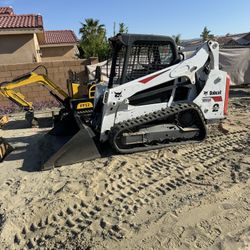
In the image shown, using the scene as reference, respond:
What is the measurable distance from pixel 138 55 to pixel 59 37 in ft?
70.8

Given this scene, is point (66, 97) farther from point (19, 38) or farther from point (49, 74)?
point (19, 38)

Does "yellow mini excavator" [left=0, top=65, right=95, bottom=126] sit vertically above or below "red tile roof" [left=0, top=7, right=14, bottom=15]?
below

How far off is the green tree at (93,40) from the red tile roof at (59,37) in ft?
3.82

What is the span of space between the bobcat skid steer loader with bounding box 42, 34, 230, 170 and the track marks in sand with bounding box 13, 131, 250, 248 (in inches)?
13.9

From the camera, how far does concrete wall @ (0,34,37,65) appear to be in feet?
49.5

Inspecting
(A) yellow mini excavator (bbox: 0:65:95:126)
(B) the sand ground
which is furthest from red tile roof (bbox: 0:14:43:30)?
(B) the sand ground

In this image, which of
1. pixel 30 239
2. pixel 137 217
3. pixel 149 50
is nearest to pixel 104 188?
pixel 137 217

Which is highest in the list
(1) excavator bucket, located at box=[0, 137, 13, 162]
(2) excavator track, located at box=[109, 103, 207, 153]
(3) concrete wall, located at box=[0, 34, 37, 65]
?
(3) concrete wall, located at box=[0, 34, 37, 65]

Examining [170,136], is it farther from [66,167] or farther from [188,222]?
[188,222]

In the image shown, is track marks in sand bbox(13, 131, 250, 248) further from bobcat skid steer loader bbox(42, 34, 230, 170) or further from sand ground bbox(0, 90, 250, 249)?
bobcat skid steer loader bbox(42, 34, 230, 170)

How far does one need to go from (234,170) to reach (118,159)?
1742 mm

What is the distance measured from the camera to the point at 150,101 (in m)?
5.69

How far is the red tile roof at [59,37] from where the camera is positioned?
80.5 feet

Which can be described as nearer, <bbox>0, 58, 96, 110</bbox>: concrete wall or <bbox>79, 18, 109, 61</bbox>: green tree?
<bbox>0, 58, 96, 110</bbox>: concrete wall
